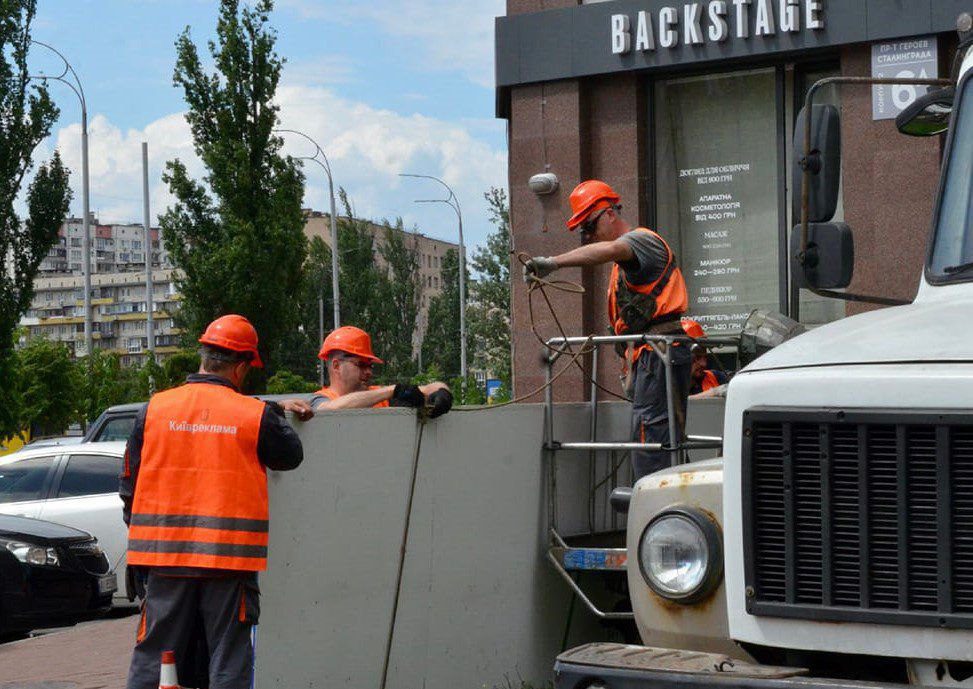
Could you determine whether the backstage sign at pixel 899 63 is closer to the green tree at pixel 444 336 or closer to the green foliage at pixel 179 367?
the green foliage at pixel 179 367

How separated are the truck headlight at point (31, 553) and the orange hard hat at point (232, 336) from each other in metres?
6.95

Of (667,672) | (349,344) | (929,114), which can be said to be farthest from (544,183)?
(667,672)

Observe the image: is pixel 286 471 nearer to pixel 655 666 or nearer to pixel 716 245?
pixel 655 666

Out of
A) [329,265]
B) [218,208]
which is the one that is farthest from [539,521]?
[329,265]

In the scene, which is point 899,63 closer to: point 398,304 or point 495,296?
point 495,296

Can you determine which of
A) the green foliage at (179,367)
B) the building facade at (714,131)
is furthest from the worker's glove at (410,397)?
the green foliage at (179,367)

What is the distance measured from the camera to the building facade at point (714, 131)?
14.5 m

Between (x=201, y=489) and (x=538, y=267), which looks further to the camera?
(x=538, y=267)

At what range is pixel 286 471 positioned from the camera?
6.22m

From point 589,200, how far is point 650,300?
0.55 m

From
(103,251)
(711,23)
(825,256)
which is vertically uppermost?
(103,251)

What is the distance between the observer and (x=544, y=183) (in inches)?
641

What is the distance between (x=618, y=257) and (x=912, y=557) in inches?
124

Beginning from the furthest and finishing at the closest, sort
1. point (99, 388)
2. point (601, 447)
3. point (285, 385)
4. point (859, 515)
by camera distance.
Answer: point (99, 388) → point (285, 385) → point (601, 447) → point (859, 515)
